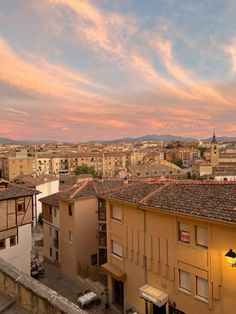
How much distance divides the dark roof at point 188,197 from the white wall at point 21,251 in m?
8.74

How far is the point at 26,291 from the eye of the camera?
477 centimetres

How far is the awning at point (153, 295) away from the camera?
17391 millimetres

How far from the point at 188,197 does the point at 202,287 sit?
16.0ft

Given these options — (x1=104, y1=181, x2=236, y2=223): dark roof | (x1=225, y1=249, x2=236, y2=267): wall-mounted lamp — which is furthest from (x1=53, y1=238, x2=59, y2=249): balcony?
(x1=225, y1=249, x2=236, y2=267): wall-mounted lamp

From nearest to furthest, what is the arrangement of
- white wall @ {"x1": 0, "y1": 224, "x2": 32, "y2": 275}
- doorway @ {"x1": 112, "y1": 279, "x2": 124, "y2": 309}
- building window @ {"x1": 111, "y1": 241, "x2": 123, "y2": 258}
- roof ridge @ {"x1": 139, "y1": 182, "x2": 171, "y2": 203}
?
roof ridge @ {"x1": 139, "y1": 182, "x2": 171, "y2": 203} → building window @ {"x1": 111, "y1": 241, "x2": 123, "y2": 258} → doorway @ {"x1": 112, "y1": 279, "x2": 124, "y2": 309} → white wall @ {"x1": 0, "y1": 224, "x2": 32, "y2": 275}

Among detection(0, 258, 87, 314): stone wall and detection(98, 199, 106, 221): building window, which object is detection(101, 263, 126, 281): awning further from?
detection(0, 258, 87, 314): stone wall

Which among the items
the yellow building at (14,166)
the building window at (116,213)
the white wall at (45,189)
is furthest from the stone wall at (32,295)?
the yellow building at (14,166)

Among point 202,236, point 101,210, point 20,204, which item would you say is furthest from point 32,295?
point 101,210

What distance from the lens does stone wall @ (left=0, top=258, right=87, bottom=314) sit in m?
4.31

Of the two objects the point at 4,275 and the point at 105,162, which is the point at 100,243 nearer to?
the point at 4,275

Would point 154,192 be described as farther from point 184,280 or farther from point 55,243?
point 55,243

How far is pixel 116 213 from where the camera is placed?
21.9 m

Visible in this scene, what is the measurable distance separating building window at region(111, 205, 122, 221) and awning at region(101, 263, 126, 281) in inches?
135

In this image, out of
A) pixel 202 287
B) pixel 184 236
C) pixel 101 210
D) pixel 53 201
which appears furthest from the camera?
pixel 53 201
